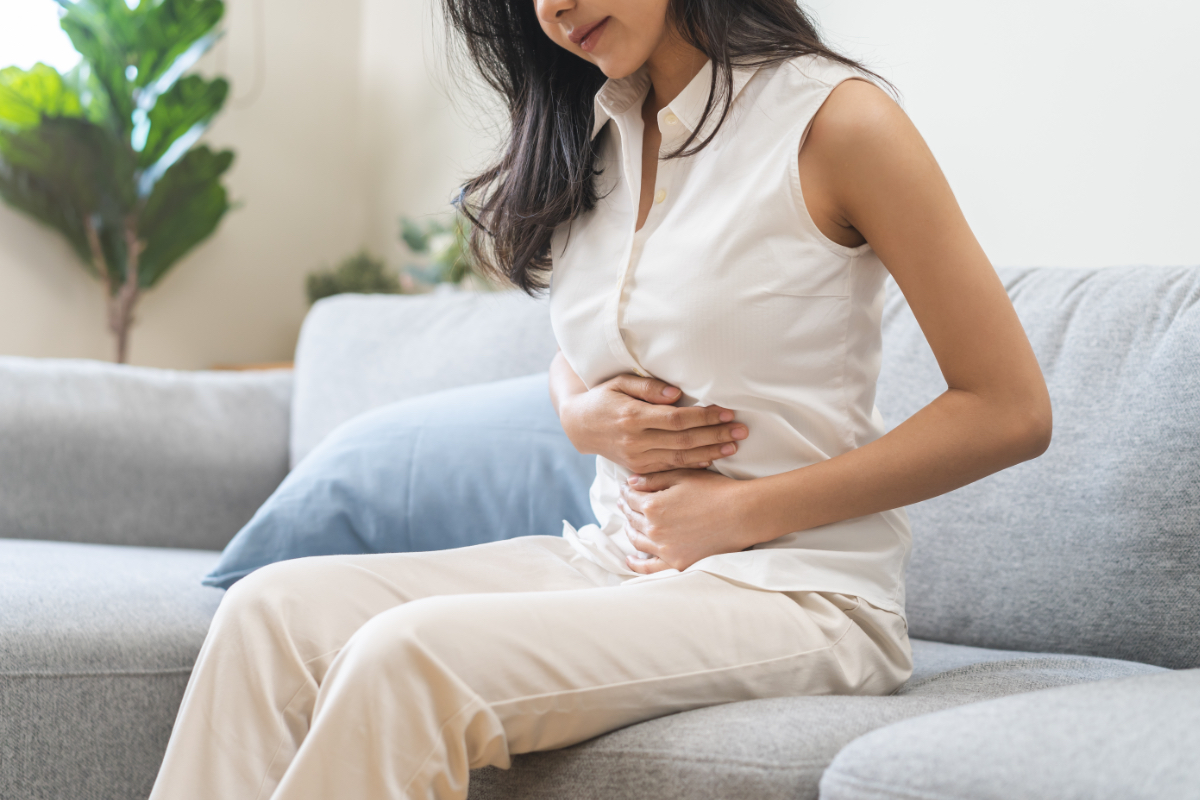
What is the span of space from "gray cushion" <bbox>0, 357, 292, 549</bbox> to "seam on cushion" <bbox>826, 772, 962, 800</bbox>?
135 centimetres

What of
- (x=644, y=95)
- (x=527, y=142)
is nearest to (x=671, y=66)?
(x=644, y=95)

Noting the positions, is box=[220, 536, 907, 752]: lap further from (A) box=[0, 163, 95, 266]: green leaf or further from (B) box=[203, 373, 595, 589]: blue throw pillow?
(A) box=[0, 163, 95, 266]: green leaf

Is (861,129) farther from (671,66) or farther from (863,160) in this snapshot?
(671,66)

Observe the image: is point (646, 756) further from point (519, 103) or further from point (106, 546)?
point (106, 546)

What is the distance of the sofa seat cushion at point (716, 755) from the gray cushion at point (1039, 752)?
41 millimetres

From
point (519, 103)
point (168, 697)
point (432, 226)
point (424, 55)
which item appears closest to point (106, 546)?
point (168, 697)

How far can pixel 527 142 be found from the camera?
3.67 ft

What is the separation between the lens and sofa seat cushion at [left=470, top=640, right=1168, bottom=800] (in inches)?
25.9

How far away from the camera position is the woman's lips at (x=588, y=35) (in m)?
0.93

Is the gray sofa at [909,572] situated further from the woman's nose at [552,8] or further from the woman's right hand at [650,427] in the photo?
the woman's nose at [552,8]

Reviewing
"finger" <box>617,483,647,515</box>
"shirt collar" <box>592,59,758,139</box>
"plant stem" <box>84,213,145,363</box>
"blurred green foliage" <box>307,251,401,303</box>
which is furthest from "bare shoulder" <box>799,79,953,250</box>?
"plant stem" <box>84,213,145,363</box>

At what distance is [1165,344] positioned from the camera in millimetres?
1059

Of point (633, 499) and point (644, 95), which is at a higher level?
point (644, 95)

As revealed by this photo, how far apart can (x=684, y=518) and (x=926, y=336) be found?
265 mm
